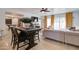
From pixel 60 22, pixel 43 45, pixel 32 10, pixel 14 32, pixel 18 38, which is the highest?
pixel 32 10

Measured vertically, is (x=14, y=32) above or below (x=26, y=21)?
below

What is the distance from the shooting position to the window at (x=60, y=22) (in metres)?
2.02

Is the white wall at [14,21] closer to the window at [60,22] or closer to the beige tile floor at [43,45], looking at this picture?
the beige tile floor at [43,45]

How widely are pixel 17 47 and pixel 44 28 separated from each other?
2.45 feet

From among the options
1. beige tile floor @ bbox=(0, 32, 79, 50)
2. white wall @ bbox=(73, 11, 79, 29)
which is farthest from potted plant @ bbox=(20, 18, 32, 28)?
white wall @ bbox=(73, 11, 79, 29)

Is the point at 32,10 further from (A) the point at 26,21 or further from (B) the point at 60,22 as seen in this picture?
(B) the point at 60,22

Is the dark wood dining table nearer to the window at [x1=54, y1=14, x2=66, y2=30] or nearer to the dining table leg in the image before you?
the dining table leg

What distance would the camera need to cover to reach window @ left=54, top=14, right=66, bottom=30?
79.5 inches

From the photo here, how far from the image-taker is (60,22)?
2043mm

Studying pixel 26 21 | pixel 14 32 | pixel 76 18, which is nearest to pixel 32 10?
pixel 26 21

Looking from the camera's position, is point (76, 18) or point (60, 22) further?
point (60, 22)
